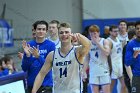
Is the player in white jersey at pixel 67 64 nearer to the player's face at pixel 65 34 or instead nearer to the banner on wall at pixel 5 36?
the player's face at pixel 65 34

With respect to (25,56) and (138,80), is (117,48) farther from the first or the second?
(25,56)

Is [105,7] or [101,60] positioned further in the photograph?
[105,7]

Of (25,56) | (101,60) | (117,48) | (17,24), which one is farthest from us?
(17,24)

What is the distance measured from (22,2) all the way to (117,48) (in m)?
13.9

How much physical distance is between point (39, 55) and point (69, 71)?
1.22 meters

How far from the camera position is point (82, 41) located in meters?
5.58

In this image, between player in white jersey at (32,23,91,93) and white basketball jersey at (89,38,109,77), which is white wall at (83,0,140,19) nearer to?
white basketball jersey at (89,38,109,77)

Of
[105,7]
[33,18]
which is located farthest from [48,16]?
[105,7]

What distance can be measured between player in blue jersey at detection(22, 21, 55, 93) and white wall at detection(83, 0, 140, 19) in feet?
52.0

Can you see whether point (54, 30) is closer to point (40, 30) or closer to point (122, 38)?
point (40, 30)

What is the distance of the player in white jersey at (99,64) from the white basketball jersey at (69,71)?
11.7 feet

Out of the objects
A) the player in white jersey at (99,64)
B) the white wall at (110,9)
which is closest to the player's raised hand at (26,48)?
the player in white jersey at (99,64)

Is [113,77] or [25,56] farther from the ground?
[25,56]

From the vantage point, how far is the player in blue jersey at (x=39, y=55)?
23.1 ft
